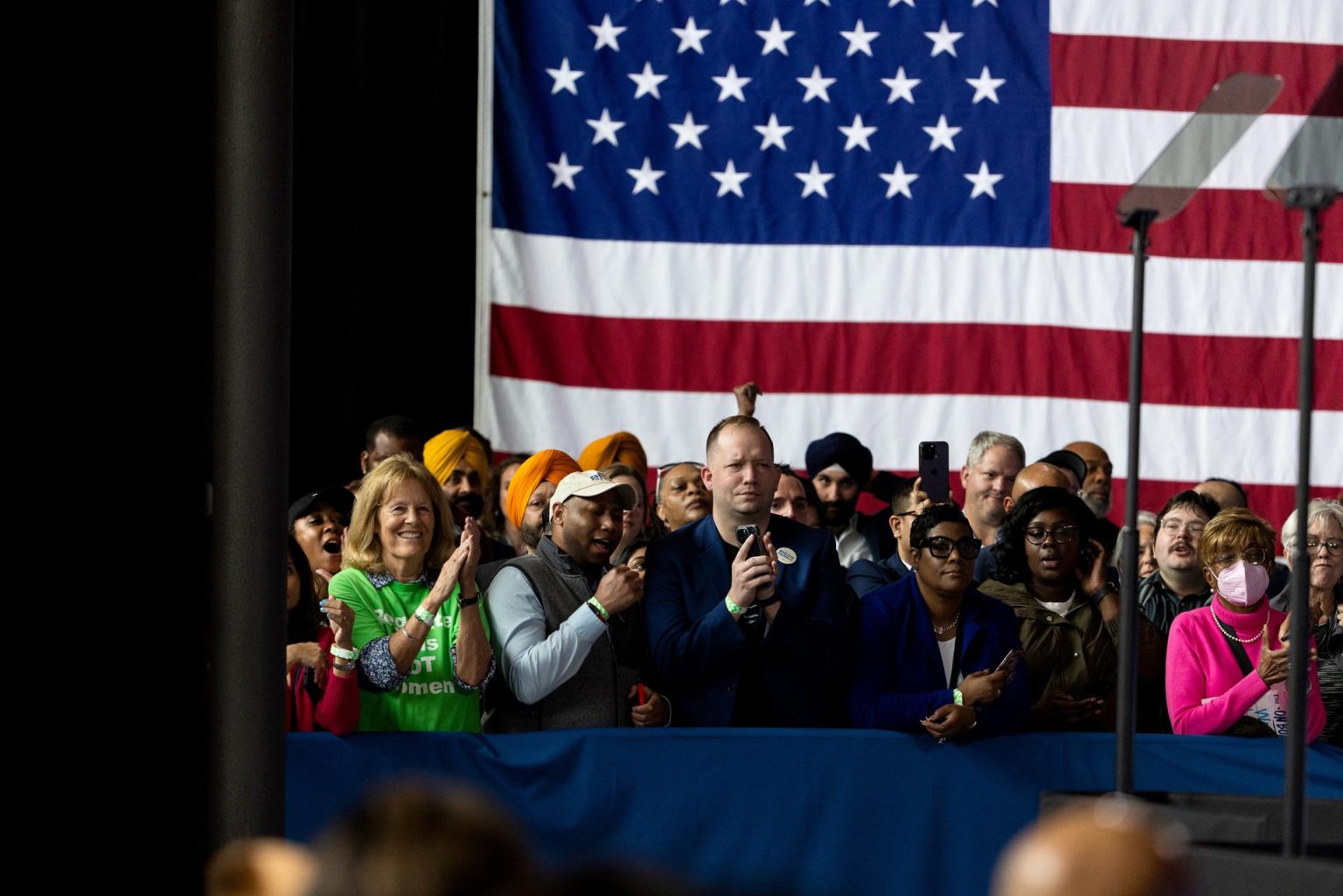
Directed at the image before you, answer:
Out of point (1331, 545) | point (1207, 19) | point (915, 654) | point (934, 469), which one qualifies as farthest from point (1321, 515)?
point (1207, 19)

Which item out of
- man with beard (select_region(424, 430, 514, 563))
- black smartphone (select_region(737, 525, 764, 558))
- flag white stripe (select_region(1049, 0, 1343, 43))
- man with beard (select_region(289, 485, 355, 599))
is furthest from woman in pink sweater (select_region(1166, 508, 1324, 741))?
flag white stripe (select_region(1049, 0, 1343, 43))

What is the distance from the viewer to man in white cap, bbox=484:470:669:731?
438 centimetres

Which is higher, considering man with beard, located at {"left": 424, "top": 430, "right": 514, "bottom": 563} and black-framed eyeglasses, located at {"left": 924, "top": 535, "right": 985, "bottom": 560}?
man with beard, located at {"left": 424, "top": 430, "right": 514, "bottom": 563}

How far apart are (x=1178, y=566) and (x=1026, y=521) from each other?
85 centimetres

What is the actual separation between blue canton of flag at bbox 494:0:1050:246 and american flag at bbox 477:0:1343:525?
1 centimetres

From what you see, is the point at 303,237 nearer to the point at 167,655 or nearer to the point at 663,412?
the point at 663,412

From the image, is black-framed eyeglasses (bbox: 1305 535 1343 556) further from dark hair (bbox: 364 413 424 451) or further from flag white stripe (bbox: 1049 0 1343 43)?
flag white stripe (bbox: 1049 0 1343 43)

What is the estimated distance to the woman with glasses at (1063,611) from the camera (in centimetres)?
478

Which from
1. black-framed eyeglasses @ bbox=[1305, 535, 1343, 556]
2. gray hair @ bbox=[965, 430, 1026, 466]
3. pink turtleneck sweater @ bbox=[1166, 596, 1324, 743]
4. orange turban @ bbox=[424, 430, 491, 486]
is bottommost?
pink turtleneck sweater @ bbox=[1166, 596, 1324, 743]

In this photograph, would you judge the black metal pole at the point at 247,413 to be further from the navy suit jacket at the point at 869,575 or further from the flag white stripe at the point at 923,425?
the flag white stripe at the point at 923,425

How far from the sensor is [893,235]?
331 inches

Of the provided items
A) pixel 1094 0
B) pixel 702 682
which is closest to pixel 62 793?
pixel 702 682

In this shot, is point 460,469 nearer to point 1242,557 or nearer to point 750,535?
point 750,535

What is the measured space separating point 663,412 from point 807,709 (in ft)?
12.6
